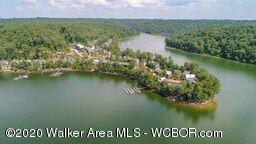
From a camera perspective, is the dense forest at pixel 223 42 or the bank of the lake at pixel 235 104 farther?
the dense forest at pixel 223 42

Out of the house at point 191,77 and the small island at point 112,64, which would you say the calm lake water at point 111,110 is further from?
the house at point 191,77

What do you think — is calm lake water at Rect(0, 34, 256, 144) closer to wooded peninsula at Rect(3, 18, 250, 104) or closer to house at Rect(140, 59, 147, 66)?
wooded peninsula at Rect(3, 18, 250, 104)

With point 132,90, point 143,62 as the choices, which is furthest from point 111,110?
point 143,62

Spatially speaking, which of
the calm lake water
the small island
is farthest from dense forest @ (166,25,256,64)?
the small island

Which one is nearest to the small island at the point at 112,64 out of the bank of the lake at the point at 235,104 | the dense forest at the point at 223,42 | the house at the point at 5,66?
the house at the point at 5,66

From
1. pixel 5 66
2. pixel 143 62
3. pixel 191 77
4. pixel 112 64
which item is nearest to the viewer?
pixel 191 77

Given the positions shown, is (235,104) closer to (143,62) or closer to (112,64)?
Answer: (143,62)
